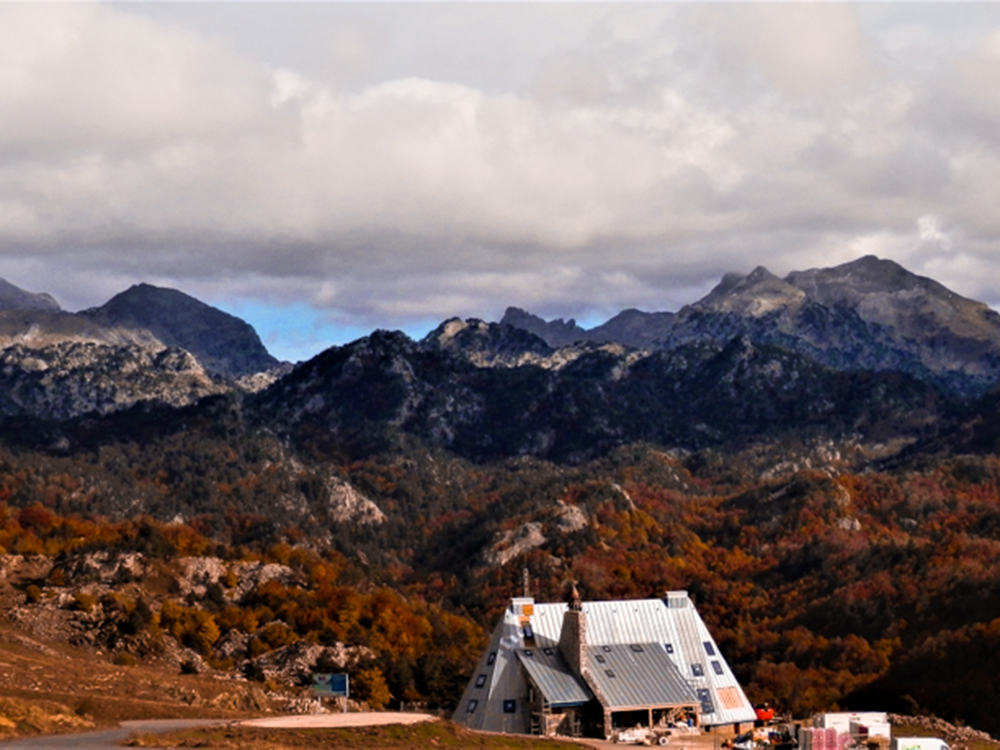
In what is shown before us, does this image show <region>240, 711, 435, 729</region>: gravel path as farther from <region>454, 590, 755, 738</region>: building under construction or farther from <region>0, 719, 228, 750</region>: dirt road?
<region>454, 590, 755, 738</region>: building under construction

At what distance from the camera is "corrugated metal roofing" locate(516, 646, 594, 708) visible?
10712 centimetres

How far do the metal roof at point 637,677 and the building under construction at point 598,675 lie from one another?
82mm

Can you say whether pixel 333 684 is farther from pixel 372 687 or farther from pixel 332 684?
pixel 372 687

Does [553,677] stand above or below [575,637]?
below

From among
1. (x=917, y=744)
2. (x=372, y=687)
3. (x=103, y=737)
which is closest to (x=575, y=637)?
(x=917, y=744)

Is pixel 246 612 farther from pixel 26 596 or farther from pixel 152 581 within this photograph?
pixel 26 596

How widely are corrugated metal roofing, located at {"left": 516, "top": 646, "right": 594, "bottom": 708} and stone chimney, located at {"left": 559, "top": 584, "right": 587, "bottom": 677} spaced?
0.66 m

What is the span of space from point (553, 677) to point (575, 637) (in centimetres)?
374

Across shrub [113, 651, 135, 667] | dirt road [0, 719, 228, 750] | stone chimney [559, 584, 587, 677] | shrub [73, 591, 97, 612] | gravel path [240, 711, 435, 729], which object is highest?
shrub [73, 591, 97, 612]

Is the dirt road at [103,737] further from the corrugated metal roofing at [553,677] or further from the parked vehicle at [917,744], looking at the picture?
the parked vehicle at [917,744]

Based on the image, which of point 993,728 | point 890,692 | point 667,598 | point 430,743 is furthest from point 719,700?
point 890,692

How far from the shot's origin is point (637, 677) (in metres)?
111

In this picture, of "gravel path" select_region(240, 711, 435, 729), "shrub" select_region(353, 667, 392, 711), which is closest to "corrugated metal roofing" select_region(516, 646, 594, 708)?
"gravel path" select_region(240, 711, 435, 729)

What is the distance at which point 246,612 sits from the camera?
7549 inches
